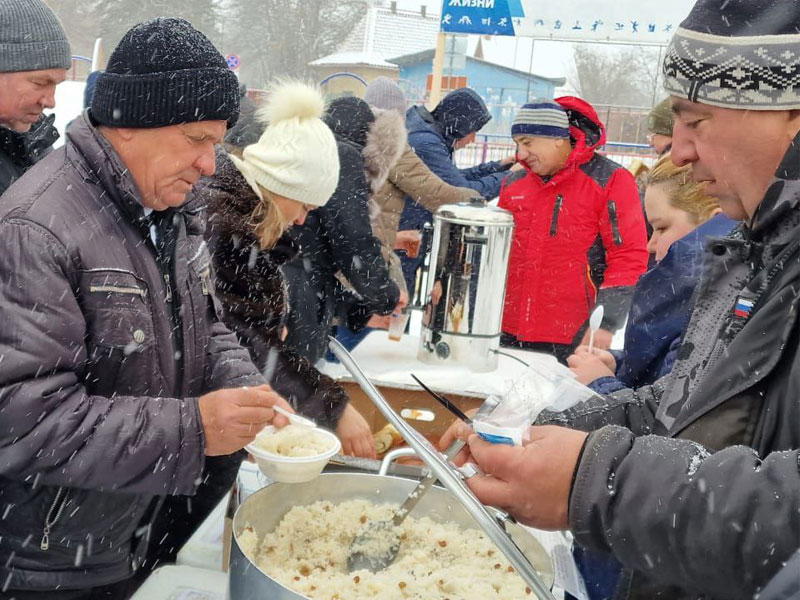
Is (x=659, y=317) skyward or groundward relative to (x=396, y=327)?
skyward

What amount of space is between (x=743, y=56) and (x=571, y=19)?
5.53 metres

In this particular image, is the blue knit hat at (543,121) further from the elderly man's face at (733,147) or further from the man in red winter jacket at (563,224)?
the elderly man's face at (733,147)

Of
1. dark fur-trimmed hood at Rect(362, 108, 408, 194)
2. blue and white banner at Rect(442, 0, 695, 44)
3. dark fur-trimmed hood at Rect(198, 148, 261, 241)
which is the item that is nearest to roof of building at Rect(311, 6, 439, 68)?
blue and white banner at Rect(442, 0, 695, 44)

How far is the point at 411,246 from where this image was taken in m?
5.13

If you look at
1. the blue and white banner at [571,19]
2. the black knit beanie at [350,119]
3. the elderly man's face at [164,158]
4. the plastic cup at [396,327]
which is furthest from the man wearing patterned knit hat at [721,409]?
the blue and white banner at [571,19]

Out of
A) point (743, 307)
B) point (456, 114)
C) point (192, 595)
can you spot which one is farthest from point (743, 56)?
point (456, 114)

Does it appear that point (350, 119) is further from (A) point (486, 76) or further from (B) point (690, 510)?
(A) point (486, 76)

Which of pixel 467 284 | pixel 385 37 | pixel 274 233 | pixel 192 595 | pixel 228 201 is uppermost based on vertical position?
pixel 385 37

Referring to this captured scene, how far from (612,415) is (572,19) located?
5.48m

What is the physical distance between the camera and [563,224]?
162 inches

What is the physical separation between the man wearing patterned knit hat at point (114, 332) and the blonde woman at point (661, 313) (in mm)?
1274

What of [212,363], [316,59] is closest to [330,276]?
[212,363]

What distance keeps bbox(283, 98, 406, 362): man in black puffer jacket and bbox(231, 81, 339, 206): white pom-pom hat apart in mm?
488

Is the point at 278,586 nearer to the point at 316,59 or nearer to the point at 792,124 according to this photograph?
the point at 792,124
